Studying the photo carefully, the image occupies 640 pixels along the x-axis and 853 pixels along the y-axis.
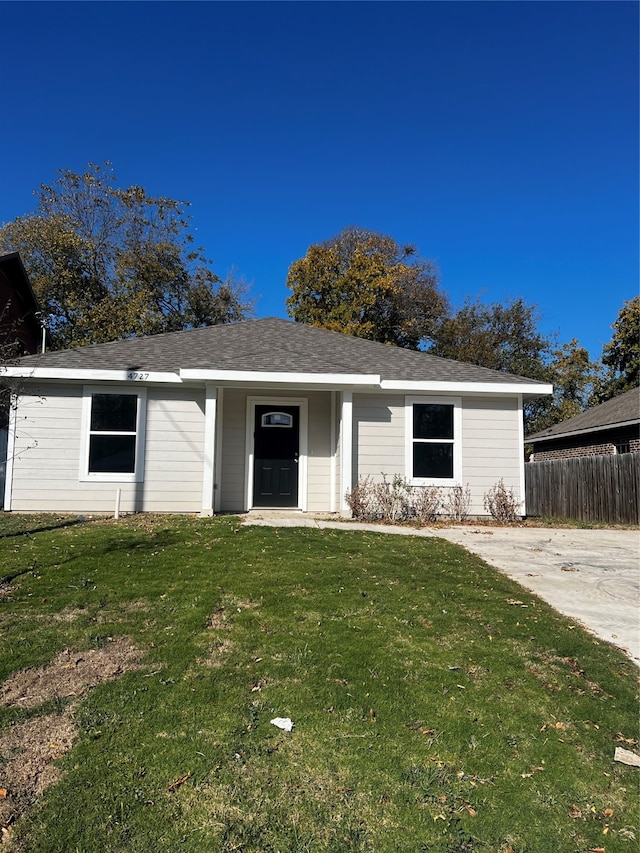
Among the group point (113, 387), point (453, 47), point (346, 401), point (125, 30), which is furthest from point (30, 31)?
point (346, 401)

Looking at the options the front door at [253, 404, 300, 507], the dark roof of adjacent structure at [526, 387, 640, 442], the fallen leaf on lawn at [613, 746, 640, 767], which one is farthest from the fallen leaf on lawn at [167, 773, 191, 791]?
the dark roof of adjacent structure at [526, 387, 640, 442]

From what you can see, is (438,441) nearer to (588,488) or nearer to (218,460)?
(218,460)

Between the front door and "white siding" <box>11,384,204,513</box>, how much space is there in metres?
1.22

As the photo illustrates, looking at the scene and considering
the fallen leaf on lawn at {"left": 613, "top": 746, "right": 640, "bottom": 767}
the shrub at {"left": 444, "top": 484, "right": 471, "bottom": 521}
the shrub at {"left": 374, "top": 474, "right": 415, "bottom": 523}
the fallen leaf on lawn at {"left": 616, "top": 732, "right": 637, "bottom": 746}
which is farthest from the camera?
the shrub at {"left": 444, "top": 484, "right": 471, "bottom": 521}

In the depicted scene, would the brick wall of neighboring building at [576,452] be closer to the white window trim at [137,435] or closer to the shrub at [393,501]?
the shrub at [393,501]

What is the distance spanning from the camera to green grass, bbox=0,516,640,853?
82.0 inches

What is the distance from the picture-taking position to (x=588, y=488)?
1473 centimetres

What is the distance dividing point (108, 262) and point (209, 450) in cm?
1869

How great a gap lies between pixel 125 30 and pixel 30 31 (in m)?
2.14

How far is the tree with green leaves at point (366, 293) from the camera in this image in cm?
2659

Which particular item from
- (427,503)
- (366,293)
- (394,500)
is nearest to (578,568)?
(427,503)

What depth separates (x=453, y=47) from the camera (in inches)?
415

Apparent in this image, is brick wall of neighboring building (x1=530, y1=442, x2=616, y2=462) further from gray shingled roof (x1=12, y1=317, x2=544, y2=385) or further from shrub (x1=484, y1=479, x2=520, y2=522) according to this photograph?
gray shingled roof (x1=12, y1=317, x2=544, y2=385)

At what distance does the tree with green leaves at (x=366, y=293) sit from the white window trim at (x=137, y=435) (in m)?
16.7
